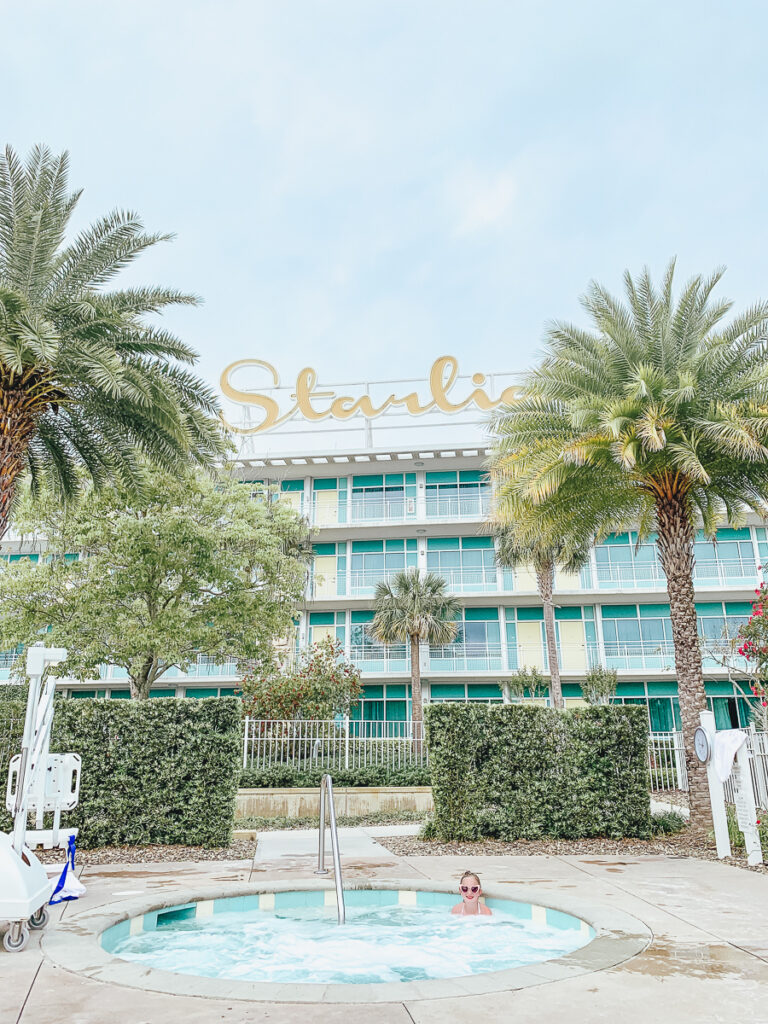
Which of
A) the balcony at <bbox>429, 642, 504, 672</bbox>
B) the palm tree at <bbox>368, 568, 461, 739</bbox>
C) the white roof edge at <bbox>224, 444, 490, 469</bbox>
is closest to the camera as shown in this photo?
the palm tree at <bbox>368, 568, 461, 739</bbox>

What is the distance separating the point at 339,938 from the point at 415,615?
70.6 feet

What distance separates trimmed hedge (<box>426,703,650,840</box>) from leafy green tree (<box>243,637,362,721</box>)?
34.2 feet

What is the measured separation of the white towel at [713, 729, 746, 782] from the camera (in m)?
10.4

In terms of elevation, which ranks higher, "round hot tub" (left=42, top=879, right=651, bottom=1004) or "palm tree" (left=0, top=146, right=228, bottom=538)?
"palm tree" (left=0, top=146, right=228, bottom=538)

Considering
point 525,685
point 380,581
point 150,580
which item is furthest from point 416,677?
point 150,580

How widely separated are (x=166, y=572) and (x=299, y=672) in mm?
6921

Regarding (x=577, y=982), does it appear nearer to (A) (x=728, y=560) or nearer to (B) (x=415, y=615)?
(B) (x=415, y=615)

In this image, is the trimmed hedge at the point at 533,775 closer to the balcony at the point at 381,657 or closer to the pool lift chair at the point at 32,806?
the pool lift chair at the point at 32,806

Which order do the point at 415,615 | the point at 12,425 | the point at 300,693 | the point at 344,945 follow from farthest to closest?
the point at 415,615, the point at 300,693, the point at 12,425, the point at 344,945

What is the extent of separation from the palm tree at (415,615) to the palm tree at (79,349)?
16588mm

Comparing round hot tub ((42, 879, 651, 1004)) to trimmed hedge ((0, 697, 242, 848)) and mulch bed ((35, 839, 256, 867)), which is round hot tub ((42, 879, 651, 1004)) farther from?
trimmed hedge ((0, 697, 242, 848))

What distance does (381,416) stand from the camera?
107 feet

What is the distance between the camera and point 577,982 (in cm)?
460

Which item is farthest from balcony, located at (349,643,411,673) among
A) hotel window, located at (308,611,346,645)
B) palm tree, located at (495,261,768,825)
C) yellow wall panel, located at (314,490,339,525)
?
palm tree, located at (495,261,768,825)
